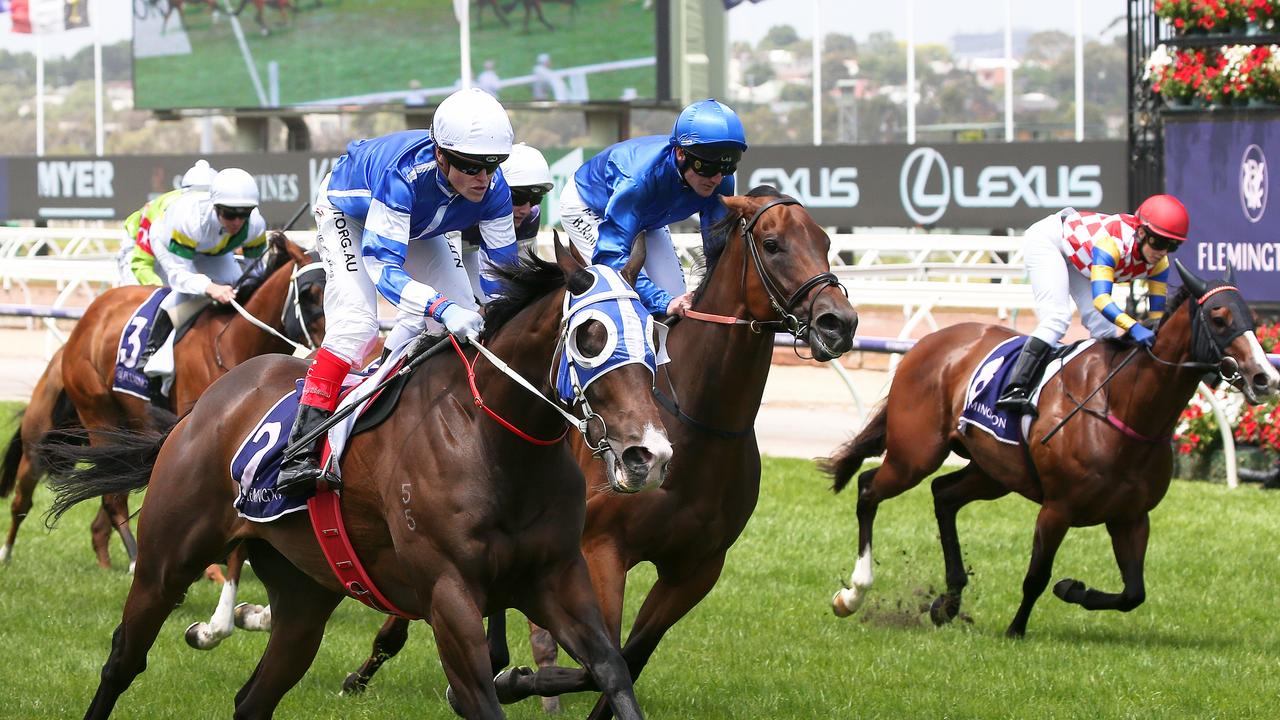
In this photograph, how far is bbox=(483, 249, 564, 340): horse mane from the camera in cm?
410

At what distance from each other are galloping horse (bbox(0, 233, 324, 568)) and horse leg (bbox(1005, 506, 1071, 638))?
3.21m

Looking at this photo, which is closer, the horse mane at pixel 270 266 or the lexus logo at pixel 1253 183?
the horse mane at pixel 270 266

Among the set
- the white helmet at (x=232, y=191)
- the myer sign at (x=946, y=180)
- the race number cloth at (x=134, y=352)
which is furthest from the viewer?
the myer sign at (x=946, y=180)

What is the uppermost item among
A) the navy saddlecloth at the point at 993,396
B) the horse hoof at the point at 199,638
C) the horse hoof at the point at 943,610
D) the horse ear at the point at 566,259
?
the horse ear at the point at 566,259

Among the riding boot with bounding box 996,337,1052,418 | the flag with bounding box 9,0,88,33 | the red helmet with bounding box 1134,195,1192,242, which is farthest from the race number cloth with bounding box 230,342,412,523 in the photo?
the flag with bounding box 9,0,88,33

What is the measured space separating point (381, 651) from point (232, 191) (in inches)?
112

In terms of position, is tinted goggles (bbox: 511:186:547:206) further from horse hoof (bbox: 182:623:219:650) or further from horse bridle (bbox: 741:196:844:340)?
horse hoof (bbox: 182:623:219:650)

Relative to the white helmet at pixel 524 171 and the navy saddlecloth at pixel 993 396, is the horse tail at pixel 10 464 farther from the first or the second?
the navy saddlecloth at pixel 993 396

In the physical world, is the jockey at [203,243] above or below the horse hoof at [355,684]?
above

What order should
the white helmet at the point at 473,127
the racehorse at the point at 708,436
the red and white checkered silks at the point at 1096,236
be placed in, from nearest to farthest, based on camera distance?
the white helmet at the point at 473,127
the racehorse at the point at 708,436
the red and white checkered silks at the point at 1096,236

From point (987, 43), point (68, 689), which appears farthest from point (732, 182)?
point (987, 43)

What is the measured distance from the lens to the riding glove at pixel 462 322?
161 inches

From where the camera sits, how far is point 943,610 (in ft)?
22.7

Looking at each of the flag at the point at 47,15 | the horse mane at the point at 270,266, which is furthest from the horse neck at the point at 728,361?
the flag at the point at 47,15
